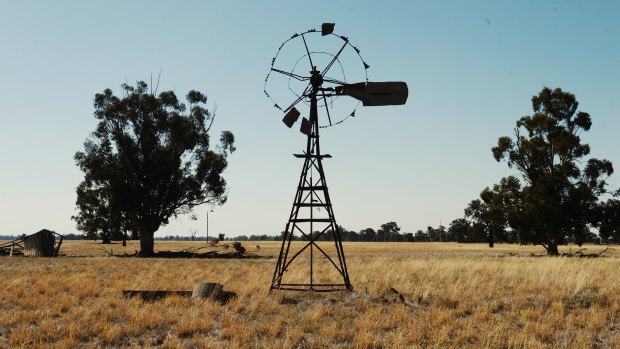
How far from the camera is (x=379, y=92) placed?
1603 cm

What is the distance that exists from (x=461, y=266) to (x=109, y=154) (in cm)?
3042

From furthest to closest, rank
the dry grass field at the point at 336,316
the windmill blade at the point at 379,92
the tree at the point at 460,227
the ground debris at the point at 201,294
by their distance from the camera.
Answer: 1. the tree at the point at 460,227
2. the windmill blade at the point at 379,92
3. the ground debris at the point at 201,294
4. the dry grass field at the point at 336,316

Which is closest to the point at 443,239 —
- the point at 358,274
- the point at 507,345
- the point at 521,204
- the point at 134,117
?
the point at 521,204

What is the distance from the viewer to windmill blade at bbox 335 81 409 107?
15.9m

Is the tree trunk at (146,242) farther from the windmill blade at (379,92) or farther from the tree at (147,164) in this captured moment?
the windmill blade at (379,92)

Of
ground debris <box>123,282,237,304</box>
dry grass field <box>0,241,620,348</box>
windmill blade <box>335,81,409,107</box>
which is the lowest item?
dry grass field <box>0,241,620,348</box>

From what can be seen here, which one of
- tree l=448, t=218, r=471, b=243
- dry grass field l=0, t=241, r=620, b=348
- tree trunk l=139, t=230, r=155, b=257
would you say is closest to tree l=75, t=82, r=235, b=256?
tree trunk l=139, t=230, r=155, b=257

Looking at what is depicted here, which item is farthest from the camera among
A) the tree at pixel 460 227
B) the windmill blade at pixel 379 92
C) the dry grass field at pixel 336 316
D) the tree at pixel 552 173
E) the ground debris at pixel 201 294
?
the tree at pixel 460 227

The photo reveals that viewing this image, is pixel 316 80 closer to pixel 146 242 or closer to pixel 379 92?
pixel 379 92

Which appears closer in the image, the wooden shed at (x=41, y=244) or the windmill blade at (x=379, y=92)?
the windmill blade at (x=379, y=92)

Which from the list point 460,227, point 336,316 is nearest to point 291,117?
point 336,316

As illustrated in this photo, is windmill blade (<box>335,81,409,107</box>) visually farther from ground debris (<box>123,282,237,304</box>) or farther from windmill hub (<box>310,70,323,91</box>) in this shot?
ground debris (<box>123,282,237,304</box>)

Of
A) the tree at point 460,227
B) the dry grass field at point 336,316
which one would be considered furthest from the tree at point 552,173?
the tree at point 460,227

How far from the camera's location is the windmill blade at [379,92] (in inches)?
624
